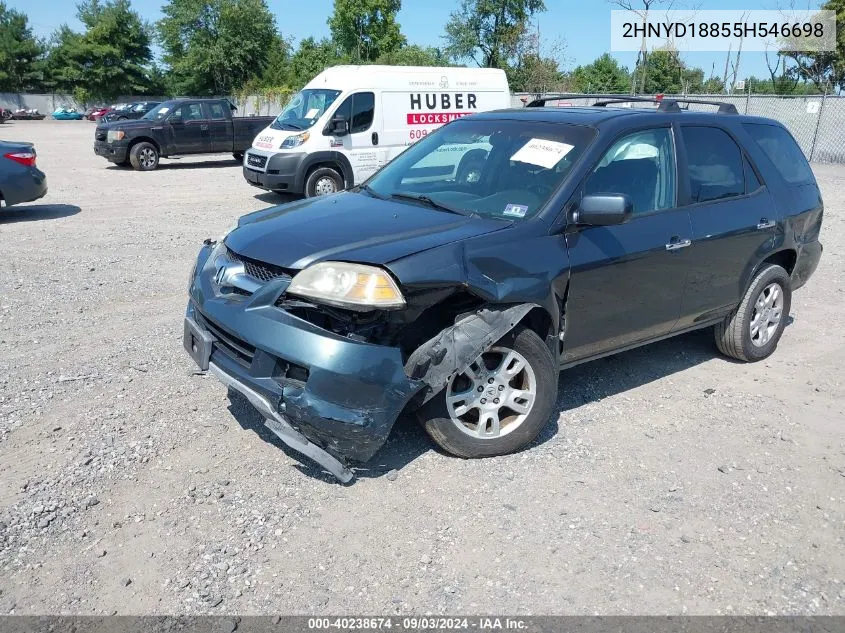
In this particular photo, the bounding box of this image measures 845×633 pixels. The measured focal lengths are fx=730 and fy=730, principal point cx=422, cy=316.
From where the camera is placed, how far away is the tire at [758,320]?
209 inches

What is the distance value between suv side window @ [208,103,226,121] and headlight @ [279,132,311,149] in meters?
7.62

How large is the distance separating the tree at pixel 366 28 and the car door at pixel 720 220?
196 ft

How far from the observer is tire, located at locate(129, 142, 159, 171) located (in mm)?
18156

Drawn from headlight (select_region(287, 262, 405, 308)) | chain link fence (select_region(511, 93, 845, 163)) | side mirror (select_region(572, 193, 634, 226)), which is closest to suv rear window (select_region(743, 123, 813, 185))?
side mirror (select_region(572, 193, 634, 226))

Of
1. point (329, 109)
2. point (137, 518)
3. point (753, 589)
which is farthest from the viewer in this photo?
point (329, 109)

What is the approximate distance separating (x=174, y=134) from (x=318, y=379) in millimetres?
17025

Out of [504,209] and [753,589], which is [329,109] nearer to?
[504,209]

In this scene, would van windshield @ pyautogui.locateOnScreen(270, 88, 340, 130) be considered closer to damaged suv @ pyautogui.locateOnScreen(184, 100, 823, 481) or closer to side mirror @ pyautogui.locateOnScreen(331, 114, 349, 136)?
side mirror @ pyautogui.locateOnScreen(331, 114, 349, 136)

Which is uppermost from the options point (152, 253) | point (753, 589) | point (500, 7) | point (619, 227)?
point (500, 7)

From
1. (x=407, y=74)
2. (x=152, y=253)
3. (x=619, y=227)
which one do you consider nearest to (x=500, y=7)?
(x=407, y=74)

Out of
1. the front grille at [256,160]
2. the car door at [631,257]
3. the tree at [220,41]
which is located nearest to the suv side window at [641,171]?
the car door at [631,257]

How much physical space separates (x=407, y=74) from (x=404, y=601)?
39.1ft

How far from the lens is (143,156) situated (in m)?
18.3

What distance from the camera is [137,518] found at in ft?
11.0
